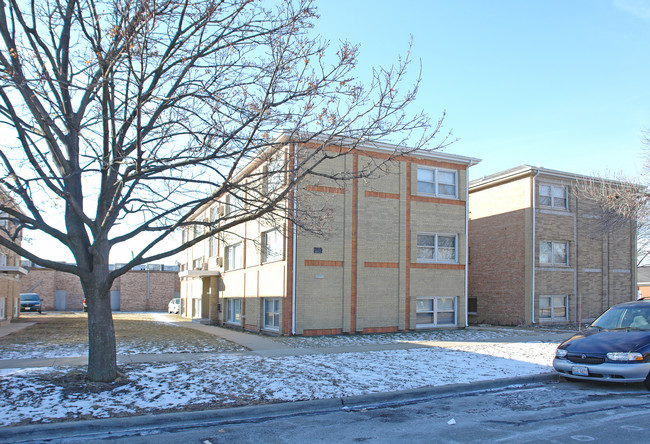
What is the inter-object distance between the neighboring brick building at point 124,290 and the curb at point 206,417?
1898 inches

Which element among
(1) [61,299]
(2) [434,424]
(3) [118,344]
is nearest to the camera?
(2) [434,424]

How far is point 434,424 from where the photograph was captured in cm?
767

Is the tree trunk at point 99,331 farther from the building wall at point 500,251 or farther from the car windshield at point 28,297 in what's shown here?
the car windshield at point 28,297

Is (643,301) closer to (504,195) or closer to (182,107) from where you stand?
(182,107)

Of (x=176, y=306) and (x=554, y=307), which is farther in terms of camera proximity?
(x=176, y=306)

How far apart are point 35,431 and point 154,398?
6.49ft

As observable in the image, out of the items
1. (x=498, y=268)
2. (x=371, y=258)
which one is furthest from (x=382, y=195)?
(x=498, y=268)

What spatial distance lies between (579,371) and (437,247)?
12139mm

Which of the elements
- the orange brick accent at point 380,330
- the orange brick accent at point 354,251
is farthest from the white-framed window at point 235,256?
the orange brick accent at point 380,330

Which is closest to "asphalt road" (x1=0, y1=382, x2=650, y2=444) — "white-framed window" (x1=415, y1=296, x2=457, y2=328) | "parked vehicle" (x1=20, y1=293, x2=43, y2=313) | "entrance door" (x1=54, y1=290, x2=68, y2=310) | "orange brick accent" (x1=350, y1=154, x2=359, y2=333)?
"orange brick accent" (x1=350, y1=154, x2=359, y2=333)

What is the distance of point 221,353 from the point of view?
1412 centimetres

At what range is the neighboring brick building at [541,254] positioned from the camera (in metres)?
24.6

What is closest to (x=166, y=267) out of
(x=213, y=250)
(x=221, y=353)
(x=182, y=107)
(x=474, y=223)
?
(x=213, y=250)

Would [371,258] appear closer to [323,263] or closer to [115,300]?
[323,263]
